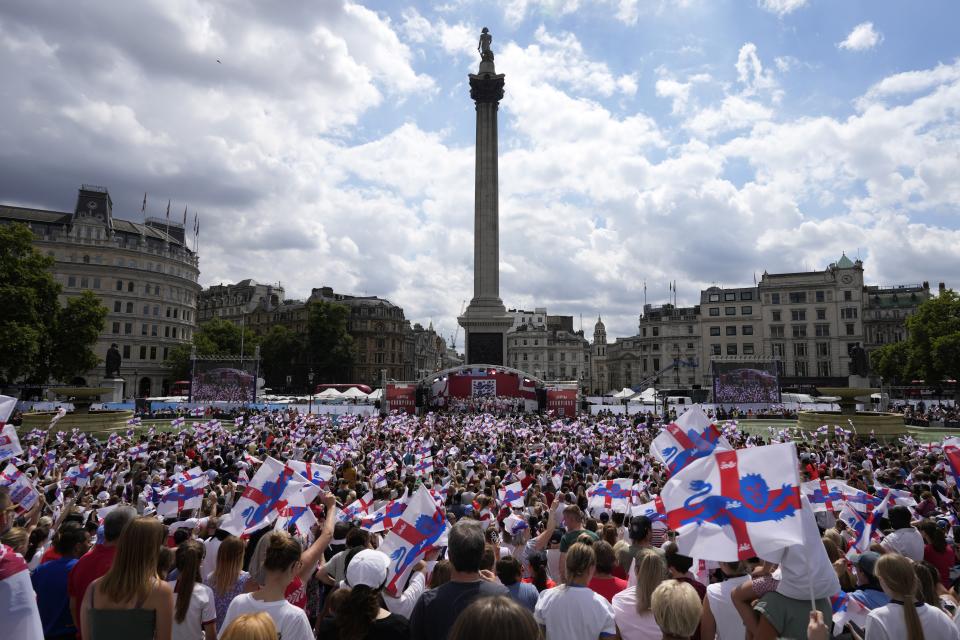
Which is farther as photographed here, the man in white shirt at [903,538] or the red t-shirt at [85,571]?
the man in white shirt at [903,538]

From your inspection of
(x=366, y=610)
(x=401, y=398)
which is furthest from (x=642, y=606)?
(x=401, y=398)

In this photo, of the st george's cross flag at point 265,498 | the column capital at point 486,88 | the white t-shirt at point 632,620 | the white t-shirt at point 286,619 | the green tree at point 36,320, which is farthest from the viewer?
the column capital at point 486,88

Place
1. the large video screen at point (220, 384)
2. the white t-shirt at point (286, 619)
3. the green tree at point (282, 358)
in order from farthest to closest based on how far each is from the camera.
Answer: the green tree at point (282, 358)
the large video screen at point (220, 384)
the white t-shirt at point (286, 619)

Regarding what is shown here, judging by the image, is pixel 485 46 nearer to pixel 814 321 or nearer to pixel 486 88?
pixel 486 88

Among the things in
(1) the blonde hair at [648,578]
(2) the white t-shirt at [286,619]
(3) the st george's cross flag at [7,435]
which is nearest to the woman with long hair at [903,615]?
(1) the blonde hair at [648,578]

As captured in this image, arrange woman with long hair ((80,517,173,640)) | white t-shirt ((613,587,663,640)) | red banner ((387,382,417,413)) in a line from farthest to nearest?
red banner ((387,382,417,413)) → white t-shirt ((613,587,663,640)) → woman with long hair ((80,517,173,640))

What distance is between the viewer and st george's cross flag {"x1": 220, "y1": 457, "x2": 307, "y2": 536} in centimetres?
749

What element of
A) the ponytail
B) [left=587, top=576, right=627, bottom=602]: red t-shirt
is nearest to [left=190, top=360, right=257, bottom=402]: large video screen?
the ponytail

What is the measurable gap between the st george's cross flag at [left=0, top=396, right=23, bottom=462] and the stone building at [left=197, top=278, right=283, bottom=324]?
409 ft

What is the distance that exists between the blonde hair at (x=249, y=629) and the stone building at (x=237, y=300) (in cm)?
13442

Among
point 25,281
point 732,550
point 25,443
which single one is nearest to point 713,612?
point 732,550

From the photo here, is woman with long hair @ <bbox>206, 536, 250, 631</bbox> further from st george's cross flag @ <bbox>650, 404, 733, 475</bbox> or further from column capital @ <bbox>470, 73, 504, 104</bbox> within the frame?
column capital @ <bbox>470, 73, 504, 104</bbox>

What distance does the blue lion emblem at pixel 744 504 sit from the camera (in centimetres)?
484

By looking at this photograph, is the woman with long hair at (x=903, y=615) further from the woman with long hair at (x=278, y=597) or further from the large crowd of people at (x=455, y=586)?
the woman with long hair at (x=278, y=597)
